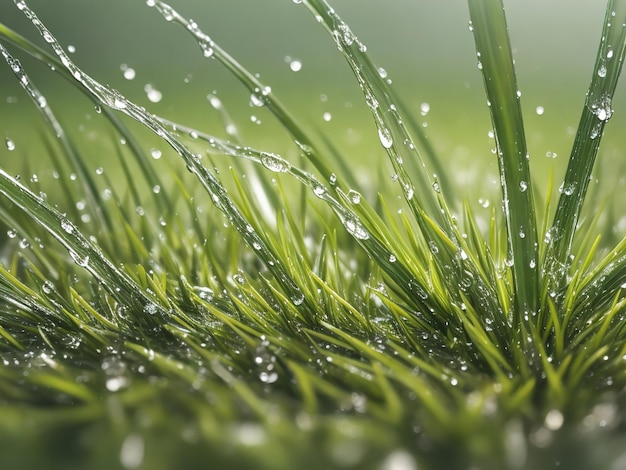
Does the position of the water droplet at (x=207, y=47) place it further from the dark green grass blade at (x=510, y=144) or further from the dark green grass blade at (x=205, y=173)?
the dark green grass blade at (x=510, y=144)

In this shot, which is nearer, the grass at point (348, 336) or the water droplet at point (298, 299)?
the grass at point (348, 336)

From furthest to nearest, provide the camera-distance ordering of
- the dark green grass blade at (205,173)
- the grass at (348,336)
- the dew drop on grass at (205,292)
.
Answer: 1. the dew drop on grass at (205,292)
2. the dark green grass blade at (205,173)
3. the grass at (348,336)

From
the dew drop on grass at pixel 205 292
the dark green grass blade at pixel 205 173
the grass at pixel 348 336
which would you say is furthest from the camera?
the dew drop on grass at pixel 205 292

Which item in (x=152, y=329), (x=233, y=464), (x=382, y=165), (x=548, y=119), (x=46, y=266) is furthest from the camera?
(x=548, y=119)

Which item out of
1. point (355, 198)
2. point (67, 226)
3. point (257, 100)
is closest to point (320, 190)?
point (355, 198)

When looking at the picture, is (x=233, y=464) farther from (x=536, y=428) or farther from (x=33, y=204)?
(x=33, y=204)

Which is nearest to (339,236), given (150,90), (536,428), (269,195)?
(269,195)

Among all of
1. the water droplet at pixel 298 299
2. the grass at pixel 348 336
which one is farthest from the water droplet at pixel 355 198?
the water droplet at pixel 298 299

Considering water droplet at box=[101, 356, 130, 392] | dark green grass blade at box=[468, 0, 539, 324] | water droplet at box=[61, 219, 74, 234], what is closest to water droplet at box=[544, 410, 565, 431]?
dark green grass blade at box=[468, 0, 539, 324]
